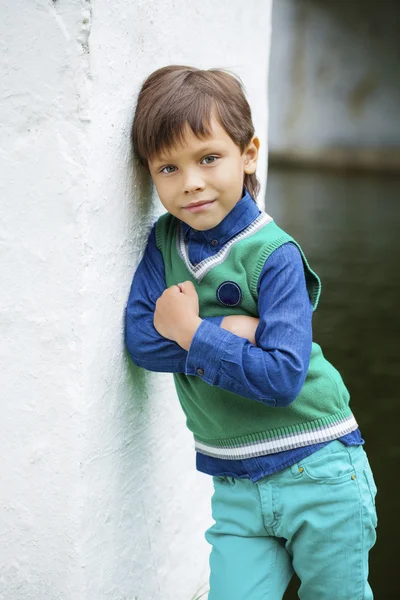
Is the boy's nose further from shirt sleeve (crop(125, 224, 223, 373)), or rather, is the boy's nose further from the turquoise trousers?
the turquoise trousers

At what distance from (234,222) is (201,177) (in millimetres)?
114

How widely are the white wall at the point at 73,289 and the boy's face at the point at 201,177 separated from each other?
8 cm

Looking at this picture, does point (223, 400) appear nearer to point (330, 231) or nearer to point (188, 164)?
→ point (188, 164)

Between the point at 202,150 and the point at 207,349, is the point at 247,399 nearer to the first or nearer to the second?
the point at 207,349

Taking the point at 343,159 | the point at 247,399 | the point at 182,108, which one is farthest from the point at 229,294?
the point at 343,159

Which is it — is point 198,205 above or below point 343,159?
above

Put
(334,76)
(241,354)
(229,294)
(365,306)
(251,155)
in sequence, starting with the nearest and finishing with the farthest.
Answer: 1. (241,354)
2. (229,294)
3. (251,155)
4. (365,306)
5. (334,76)

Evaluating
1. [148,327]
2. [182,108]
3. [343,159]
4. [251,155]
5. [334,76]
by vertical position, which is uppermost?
[182,108]

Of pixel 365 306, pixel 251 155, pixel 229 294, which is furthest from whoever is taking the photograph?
pixel 365 306

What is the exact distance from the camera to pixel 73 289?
131 cm

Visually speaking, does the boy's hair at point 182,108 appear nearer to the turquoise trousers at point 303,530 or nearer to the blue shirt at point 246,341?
the blue shirt at point 246,341

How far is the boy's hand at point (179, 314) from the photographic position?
1.36m

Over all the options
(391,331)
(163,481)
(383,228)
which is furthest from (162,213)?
(383,228)

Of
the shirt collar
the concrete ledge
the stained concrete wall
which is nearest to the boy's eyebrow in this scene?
the shirt collar
